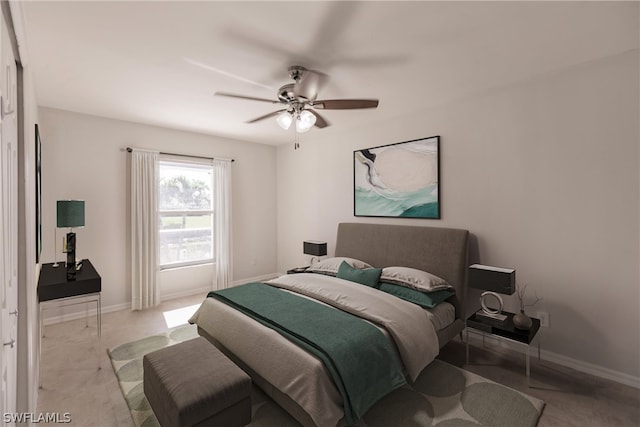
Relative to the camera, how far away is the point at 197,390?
69.7 inches

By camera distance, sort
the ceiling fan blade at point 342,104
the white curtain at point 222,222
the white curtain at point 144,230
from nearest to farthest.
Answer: the ceiling fan blade at point 342,104
the white curtain at point 144,230
the white curtain at point 222,222

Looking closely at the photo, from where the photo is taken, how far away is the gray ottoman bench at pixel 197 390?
67.5 inches

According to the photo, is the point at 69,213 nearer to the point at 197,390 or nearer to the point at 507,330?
the point at 197,390

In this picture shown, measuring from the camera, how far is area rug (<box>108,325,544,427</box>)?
6.74ft

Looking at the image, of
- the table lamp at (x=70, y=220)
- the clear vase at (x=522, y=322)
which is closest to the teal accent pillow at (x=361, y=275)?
the clear vase at (x=522, y=322)

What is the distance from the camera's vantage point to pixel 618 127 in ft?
7.99

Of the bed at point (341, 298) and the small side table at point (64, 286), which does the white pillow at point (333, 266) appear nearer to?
the bed at point (341, 298)

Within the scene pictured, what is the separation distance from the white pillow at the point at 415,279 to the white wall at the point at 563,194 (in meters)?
0.61

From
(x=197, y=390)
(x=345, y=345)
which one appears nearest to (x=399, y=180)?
(x=345, y=345)

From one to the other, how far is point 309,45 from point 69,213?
282 centimetres

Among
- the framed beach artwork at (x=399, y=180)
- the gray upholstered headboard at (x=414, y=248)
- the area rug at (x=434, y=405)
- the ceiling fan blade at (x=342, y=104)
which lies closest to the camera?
the area rug at (x=434, y=405)

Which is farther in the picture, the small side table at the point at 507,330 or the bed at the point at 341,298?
the small side table at the point at 507,330

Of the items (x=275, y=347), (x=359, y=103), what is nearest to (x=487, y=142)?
(x=359, y=103)

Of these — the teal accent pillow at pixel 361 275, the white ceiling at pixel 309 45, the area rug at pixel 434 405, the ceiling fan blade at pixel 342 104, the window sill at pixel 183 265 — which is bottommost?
the area rug at pixel 434 405
